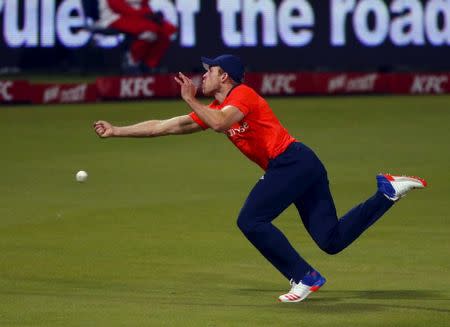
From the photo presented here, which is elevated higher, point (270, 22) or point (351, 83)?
point (270, 22)

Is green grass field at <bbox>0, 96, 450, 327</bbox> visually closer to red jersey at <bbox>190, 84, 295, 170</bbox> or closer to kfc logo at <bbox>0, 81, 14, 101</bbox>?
red jersey at <bbox>190, 84, 295, 170</bbox>

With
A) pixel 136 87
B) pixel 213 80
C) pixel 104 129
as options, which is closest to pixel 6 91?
pixel 136 87

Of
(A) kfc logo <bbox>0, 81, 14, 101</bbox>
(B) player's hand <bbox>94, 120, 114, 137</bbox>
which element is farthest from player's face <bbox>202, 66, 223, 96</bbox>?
(A) kfc logo <bbox>0, 81, 14, 101</bbox>

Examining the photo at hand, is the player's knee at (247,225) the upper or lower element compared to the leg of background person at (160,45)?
upper

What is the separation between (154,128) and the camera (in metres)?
9.49

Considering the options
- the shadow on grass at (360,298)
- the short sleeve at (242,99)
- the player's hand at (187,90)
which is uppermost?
the player's hand at (187,90)

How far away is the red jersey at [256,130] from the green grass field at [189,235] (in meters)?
1.07

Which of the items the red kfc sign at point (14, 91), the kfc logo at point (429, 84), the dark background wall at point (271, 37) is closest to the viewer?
the red kfc sign at point (14, 91)

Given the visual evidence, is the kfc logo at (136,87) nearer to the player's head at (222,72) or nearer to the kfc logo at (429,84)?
the kfc logo at (429,84)

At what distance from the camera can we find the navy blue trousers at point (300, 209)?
346 inches

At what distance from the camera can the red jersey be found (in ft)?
28.9

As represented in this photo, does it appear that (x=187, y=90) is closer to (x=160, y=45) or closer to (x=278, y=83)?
(x=160, y=45)

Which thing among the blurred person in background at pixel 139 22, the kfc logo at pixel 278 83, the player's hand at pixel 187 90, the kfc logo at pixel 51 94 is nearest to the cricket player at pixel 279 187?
the player's hand at pixel 187 90

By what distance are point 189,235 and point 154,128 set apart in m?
2.87
